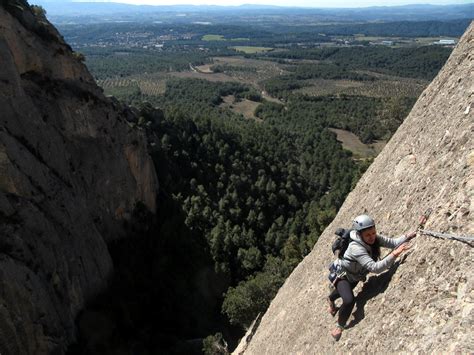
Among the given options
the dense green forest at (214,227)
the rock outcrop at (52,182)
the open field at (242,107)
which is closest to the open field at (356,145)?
the dense green forest at (214,227)

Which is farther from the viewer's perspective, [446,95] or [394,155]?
[394,155]

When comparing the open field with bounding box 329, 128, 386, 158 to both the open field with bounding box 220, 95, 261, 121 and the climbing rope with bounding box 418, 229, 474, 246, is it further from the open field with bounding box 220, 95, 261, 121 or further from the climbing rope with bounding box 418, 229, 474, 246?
the climbing rope with bounding box 418, 229, 474, 246

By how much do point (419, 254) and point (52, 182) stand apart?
34938 millimetres

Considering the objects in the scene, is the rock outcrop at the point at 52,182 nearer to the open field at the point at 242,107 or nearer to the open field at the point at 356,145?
the open field at the point at 356,145

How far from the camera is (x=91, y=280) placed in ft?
134

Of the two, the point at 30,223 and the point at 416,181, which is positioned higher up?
the point at 416,181

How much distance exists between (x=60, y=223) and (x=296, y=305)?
86.1 ft

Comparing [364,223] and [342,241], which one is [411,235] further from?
[342,241]

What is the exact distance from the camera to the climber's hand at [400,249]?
10.3 m

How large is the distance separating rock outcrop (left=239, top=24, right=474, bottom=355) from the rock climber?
1.30 feet

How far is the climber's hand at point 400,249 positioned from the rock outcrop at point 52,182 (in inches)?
1016

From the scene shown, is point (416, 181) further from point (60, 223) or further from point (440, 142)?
point (60, 223)

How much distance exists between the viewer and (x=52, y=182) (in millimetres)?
38000

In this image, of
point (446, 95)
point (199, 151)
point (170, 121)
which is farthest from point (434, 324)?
point (170, 121)
